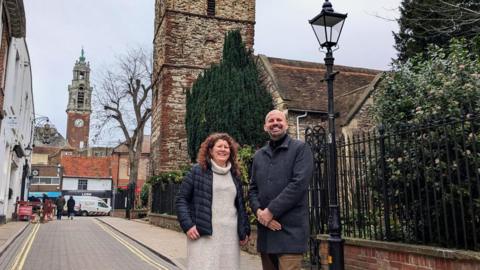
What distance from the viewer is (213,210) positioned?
13.2 feet

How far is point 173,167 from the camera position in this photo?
981 inches

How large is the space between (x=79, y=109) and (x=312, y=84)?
273 ft

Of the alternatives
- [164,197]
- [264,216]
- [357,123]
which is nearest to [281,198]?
[264,216]

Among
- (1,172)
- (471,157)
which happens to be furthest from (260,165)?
(1,172)

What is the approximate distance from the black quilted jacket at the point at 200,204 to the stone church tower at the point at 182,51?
68.6 feet

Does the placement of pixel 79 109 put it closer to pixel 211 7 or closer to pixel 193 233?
→ pixel 211 7

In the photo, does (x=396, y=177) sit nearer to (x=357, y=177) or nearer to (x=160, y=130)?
(x=357, y=177)

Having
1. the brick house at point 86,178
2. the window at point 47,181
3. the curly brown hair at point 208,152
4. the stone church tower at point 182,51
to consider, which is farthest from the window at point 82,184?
the curly brown hair at point 208,152

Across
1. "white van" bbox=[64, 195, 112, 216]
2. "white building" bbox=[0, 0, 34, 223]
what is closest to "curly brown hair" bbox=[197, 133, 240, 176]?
"white building" bbox=[0, 0, 34, 223]

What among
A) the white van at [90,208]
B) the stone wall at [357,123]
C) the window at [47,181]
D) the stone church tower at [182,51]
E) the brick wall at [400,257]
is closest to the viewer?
the brick wall at [400,257]

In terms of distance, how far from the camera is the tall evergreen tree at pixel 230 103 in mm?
20562

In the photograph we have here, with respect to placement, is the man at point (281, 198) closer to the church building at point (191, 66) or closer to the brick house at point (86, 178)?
the church building at point (191, 66)

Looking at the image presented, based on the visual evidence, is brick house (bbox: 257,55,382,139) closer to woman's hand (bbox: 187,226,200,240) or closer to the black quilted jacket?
the black quilted jacket

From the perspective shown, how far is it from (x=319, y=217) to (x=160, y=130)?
1816cm
